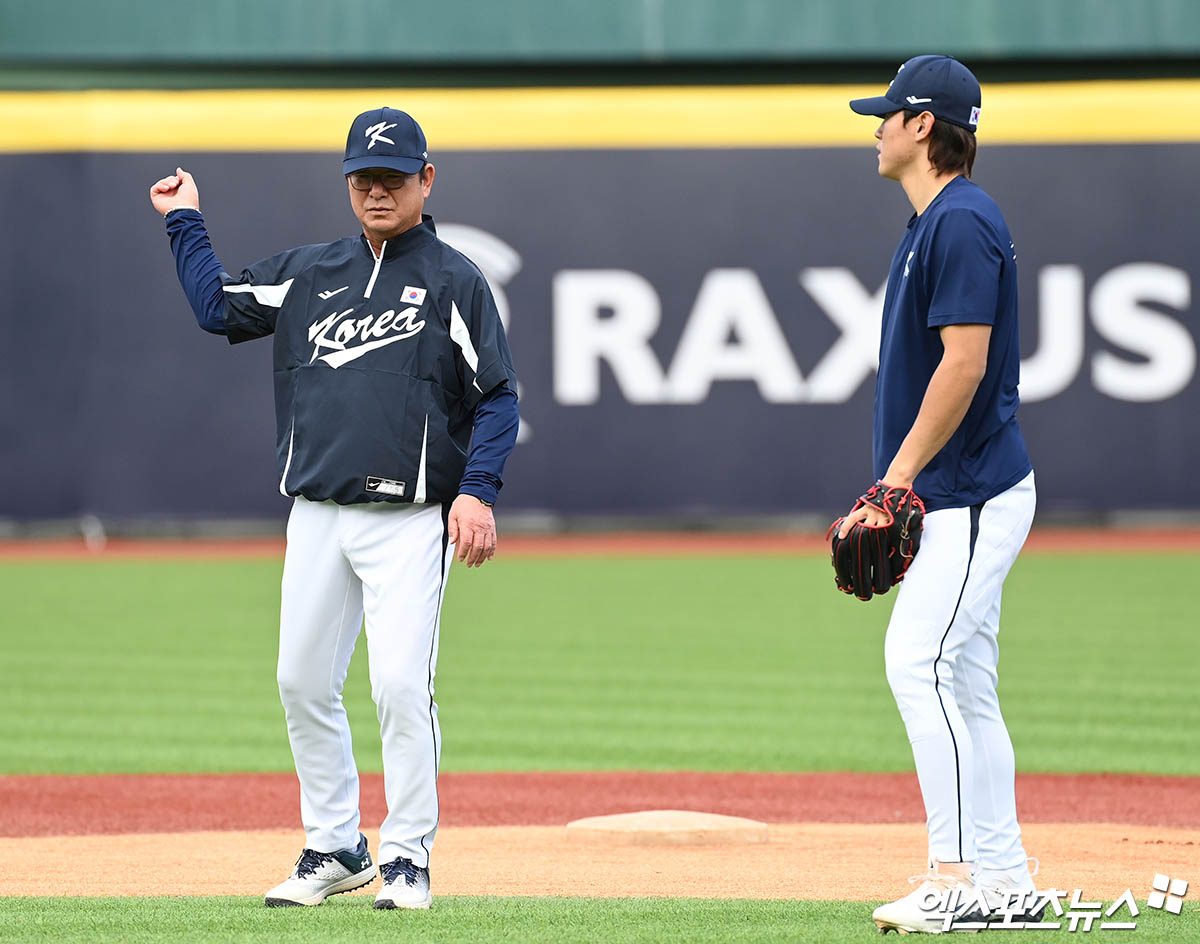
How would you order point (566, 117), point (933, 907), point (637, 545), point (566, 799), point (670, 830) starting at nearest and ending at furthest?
1. point (933, 907)
2. point (670, 830)
3. point (566, 799)
4. point (637, 545)
5. point (566, 117)

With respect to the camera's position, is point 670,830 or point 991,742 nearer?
point 991,742

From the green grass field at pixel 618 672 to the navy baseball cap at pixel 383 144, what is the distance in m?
4.10

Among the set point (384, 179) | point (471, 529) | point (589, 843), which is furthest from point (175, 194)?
point (589, 843)

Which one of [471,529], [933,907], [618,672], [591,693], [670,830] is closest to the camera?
[933,907]

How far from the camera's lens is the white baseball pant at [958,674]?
3.88m

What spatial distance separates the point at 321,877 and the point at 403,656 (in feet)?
1.94

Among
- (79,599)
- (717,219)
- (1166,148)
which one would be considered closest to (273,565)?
(79,599)

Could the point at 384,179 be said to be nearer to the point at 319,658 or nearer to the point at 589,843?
the point at 319,658

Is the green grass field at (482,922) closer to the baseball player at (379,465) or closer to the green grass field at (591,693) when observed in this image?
the green grass field at (591,693)

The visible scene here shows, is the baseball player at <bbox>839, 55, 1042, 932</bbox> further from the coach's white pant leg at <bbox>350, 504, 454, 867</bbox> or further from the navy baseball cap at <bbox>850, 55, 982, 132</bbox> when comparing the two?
the coach's white pant leg at <bbox>350, 504, 454, 867</bbox>

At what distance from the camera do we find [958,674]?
4.01m

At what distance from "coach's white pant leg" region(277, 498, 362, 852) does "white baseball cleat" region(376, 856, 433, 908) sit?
0.22 metres

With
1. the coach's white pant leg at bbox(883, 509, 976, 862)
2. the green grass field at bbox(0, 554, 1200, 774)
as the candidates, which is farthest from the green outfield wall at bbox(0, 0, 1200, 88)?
the coach's white pant leg at bbox(883, 509, 976, 862)

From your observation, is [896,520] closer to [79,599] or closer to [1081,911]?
[1081,911]
